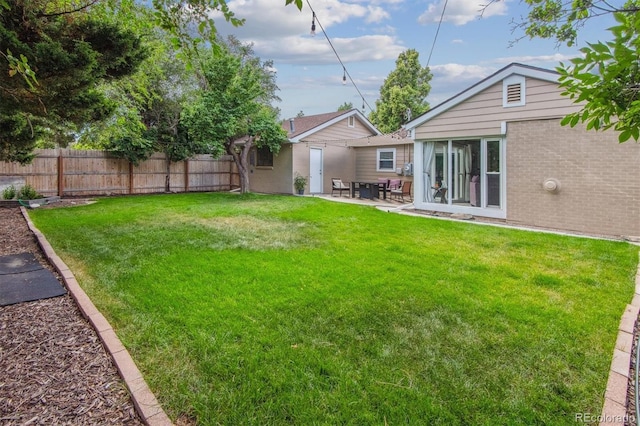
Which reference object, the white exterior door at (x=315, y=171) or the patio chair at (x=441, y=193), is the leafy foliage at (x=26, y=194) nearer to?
the white exterior door at (x=315, y=171)

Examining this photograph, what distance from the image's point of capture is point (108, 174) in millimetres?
14547

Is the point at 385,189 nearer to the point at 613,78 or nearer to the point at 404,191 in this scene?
the point at 404,191

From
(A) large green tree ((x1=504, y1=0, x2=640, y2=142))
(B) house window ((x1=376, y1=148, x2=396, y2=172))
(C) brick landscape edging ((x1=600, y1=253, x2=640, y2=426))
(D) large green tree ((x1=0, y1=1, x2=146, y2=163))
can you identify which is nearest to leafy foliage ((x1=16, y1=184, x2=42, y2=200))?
(D) large green tree ((x1=0, y1=1, x2=146, y2=163))

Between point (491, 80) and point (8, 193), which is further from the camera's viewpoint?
point (8, 193)

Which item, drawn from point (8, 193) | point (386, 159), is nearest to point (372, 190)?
point (386, 159)

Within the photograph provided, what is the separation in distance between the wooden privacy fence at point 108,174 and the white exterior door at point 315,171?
4.22 metres

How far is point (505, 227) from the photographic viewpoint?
812 centimetres

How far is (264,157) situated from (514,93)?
36.1ft

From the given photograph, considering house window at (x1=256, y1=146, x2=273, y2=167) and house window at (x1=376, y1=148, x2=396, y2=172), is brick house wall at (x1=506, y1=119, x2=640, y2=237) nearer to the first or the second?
house window at (x1=376, y1=148, x2=396, y2=172)

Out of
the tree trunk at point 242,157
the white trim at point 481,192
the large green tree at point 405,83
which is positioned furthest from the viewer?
the large green tree at point 405,83

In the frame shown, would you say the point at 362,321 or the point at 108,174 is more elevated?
the point at 108,174

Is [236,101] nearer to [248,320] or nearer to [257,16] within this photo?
[257,16]

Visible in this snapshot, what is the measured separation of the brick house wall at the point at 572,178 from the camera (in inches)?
285

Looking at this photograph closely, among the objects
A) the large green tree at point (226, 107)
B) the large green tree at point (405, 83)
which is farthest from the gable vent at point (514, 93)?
the large green tree at point (405, 83)
